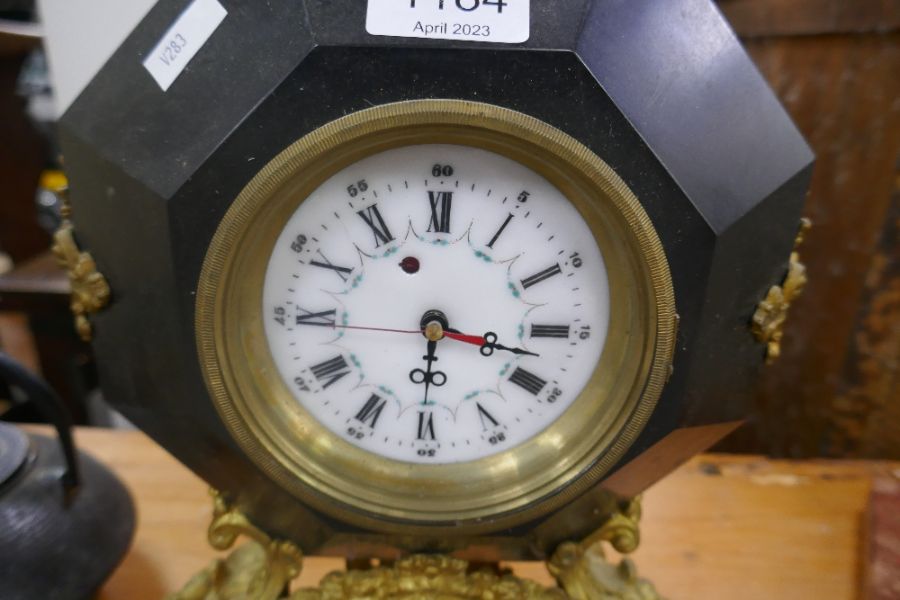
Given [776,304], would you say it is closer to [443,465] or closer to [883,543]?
[443,465]

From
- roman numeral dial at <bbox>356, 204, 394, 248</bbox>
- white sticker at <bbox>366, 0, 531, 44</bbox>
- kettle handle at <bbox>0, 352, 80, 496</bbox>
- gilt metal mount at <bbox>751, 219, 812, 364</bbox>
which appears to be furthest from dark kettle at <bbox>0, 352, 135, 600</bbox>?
gilt metal mount at <bbox>751, 219, 812, 364</bbox>

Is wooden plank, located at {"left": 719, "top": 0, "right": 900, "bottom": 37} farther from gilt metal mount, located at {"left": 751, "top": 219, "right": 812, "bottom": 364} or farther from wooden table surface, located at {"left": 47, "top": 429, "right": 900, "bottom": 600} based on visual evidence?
wooden table surface, located at {"left": 47, "top": 429, "right": 900, "bottom": 600}

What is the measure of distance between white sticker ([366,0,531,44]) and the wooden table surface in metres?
0.69

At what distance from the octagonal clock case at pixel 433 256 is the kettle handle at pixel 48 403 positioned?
0.43 ft

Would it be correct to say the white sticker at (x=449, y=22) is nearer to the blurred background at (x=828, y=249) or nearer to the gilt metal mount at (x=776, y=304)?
the gilt metal mount at (x=776, y=304)

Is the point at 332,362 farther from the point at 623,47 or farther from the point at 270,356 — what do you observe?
the point at 623,47

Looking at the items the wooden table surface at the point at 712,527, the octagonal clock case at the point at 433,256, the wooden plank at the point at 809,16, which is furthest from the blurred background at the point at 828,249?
the octagonal clock case at the point at 433,256

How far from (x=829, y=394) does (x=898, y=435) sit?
12 centimetres

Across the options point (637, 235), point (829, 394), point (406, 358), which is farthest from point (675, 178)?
point (829, 394)

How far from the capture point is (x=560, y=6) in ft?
1.55

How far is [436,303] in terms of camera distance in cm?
57

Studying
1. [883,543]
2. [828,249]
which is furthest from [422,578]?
[828,249]

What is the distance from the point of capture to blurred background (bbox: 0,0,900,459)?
97cm

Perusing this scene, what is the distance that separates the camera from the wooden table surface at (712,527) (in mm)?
837
